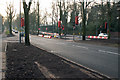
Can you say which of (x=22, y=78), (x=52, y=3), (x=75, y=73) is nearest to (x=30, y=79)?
(x=22, y=78)

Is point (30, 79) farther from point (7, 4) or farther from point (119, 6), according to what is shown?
point (7, 4)

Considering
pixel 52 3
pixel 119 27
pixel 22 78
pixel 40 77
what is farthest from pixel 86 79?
pixel 52 3

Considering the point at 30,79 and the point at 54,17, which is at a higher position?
the point at 54,17

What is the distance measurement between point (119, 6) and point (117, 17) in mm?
7626

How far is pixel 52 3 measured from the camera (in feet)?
229

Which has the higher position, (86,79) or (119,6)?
(119,6)

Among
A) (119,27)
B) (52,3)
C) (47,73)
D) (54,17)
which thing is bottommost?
(47,73)

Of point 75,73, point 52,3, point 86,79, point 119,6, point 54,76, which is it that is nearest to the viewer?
point 86,79

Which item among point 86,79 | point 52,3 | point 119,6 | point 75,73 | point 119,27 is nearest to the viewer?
point 86,79

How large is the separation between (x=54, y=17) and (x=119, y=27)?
25281 mm

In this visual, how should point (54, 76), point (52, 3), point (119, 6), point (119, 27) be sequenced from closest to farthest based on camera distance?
point (54, 76) → point (119, 6) → point (119, 27) → point (52, 3)

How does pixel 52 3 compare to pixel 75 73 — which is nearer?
pixel 75 73

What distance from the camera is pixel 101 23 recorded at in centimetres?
5838

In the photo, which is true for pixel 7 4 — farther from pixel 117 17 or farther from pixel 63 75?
pixel 63 75
